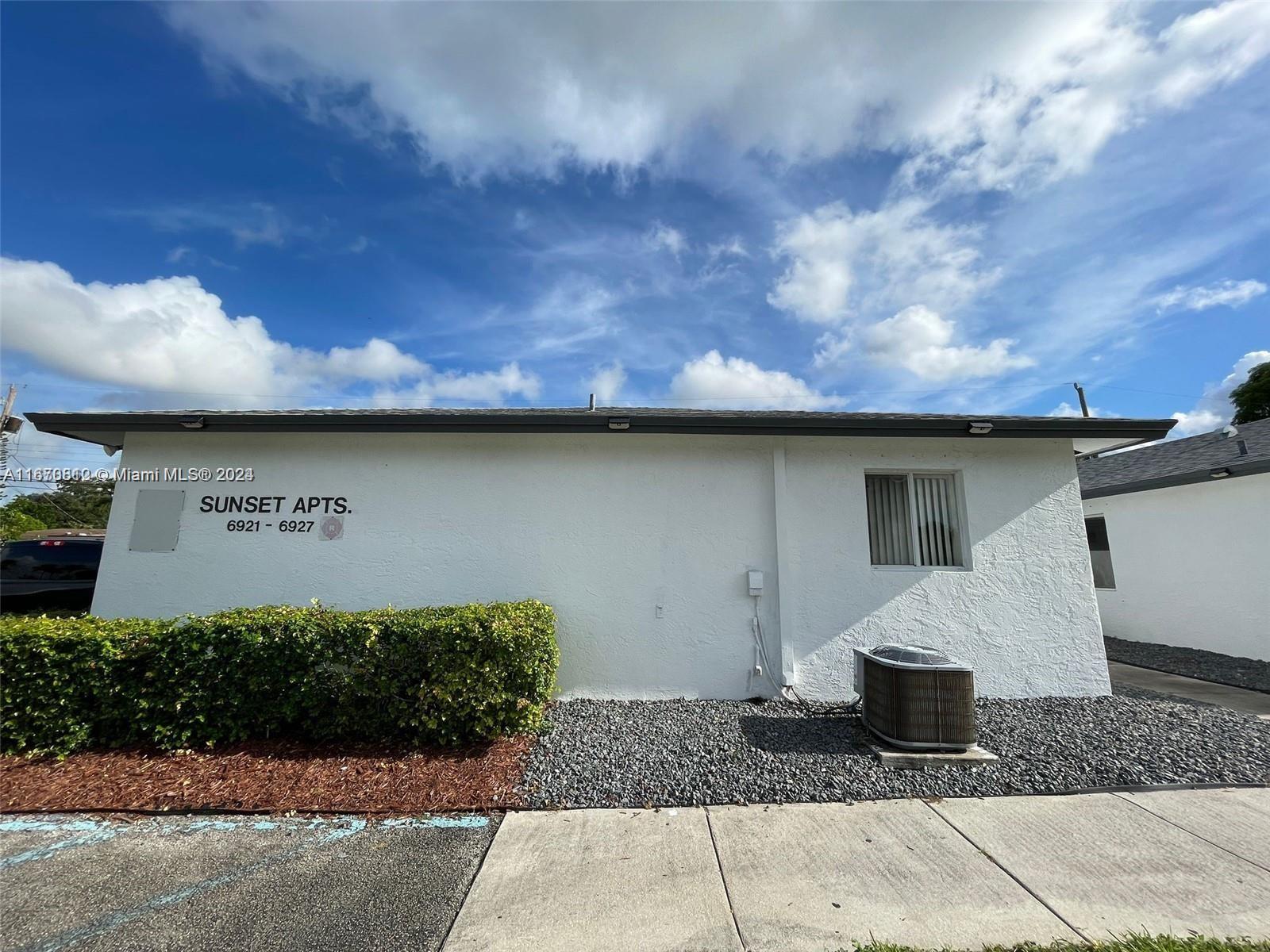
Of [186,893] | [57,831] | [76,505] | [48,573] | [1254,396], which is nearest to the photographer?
[186,893]

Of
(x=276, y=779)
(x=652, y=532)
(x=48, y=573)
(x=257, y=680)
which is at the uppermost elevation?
(x=652, y=532)

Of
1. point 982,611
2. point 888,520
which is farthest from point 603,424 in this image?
point 982,611

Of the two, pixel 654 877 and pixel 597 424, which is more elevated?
pixel 597 424

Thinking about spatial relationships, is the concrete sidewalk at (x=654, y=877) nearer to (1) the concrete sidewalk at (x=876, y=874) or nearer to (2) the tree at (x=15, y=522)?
(1) the concrete sidewalk at (x=876, y=874)

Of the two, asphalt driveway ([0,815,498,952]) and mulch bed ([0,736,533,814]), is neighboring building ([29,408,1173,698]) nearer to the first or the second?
mulch bed ([0,736,533,814])

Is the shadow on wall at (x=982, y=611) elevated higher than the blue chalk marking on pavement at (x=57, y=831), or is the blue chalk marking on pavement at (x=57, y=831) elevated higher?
the shadow on wall at (x=982, y=611)

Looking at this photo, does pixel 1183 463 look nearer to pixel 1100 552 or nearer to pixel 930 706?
pixel 1100 552

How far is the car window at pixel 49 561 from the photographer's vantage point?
25.3 ft

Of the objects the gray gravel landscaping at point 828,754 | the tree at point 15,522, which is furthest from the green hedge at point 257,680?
the tree at point 15,522

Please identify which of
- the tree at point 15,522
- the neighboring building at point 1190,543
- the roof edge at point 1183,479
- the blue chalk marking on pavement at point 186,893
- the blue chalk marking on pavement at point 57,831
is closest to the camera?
the blue chalk marking on pavement at point 186,893

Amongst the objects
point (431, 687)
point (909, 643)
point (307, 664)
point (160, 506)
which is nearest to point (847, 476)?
point (909, 643)

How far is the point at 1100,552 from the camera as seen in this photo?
1102cm

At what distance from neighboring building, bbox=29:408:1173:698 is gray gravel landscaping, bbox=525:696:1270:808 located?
23.7 inches

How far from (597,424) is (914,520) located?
13.0 feet
